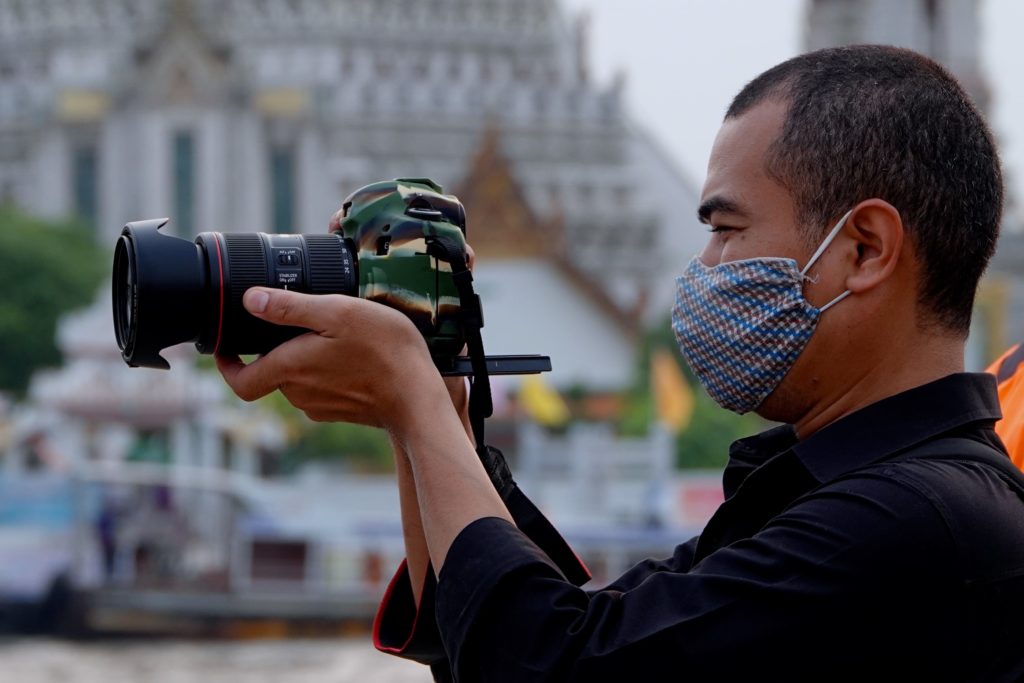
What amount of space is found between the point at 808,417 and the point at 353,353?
0.89 feet

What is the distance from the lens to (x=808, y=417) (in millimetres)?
1020

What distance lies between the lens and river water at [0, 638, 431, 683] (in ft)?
34.6

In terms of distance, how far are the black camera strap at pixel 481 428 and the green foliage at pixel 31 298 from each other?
21.4 m

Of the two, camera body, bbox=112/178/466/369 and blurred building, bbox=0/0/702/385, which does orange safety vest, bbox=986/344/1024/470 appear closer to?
camera body, bbox=112/178/466/369

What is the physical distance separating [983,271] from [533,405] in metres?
15.3

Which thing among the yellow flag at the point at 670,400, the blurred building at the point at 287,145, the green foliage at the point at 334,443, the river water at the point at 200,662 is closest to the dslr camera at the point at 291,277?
the river water at the point at 200,662

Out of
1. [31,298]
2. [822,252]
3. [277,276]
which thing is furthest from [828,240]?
[31,298]

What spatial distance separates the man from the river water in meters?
9.64

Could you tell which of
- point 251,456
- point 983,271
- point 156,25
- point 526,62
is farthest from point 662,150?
point 983,271

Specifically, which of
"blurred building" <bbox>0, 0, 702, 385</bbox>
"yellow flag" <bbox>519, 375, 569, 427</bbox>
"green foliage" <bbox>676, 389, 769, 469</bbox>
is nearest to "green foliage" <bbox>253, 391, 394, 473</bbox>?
"yellow flag" <bbox>519, 375, 569, 427</bbox>

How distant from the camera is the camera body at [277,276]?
3.31ft

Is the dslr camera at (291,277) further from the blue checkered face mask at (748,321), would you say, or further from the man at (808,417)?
the blue checkered face mask at (748,321)

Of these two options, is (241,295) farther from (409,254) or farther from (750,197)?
(750,197)

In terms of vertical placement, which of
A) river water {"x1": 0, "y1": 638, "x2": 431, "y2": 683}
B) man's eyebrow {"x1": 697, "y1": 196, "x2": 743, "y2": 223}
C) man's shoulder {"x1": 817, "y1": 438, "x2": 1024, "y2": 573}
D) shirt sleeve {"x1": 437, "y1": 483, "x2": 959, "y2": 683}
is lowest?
river water {"x1": 0, "y1": 638, "x2": 431, "y2": 683}
